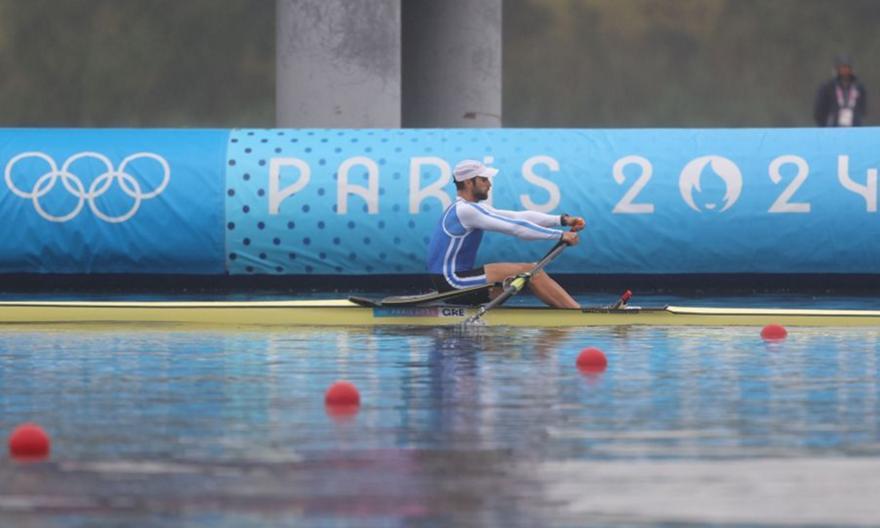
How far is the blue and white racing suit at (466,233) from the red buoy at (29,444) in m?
8.75

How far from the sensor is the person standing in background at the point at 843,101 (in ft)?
105

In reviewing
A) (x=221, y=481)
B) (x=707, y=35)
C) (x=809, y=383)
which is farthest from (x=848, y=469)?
(x=707, y=35)

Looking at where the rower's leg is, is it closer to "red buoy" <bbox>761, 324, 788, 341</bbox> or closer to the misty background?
"red buoy" <bbox>761, 324, 788, 341</bbox>

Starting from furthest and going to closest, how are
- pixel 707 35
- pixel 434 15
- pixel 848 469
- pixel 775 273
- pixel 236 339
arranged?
pixel 707 35
pixel 434 15
pixel 775 273
pixel 236 339
pixel 848 469

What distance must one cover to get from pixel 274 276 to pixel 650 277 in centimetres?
404

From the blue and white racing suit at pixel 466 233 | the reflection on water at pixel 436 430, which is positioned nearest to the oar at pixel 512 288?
the blue and white racing suit at pixel 466 233

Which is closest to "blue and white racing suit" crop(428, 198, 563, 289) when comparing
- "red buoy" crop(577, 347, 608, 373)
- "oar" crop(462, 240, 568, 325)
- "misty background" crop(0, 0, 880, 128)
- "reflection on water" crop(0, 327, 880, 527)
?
"oar" crop(462, 240, 568, 325)

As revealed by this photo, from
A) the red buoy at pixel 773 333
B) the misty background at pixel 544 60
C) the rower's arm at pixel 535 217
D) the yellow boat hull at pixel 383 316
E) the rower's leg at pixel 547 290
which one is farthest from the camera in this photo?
the misty background at pixel 544 60

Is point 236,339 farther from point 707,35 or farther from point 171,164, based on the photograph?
point 707,35

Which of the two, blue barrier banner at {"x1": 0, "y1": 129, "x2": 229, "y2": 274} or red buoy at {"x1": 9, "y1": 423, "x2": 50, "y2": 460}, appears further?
blue barrier banner at {"x1": 0, "y1": 129, "x2": 229, "y2": 274}

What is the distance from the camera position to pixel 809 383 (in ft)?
41.5

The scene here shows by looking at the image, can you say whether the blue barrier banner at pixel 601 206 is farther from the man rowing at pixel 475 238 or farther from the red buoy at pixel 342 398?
the red buoy at pixel 342 398

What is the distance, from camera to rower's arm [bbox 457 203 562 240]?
18.1 m

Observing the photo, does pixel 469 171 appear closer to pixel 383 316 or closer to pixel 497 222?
pixel 497 222
